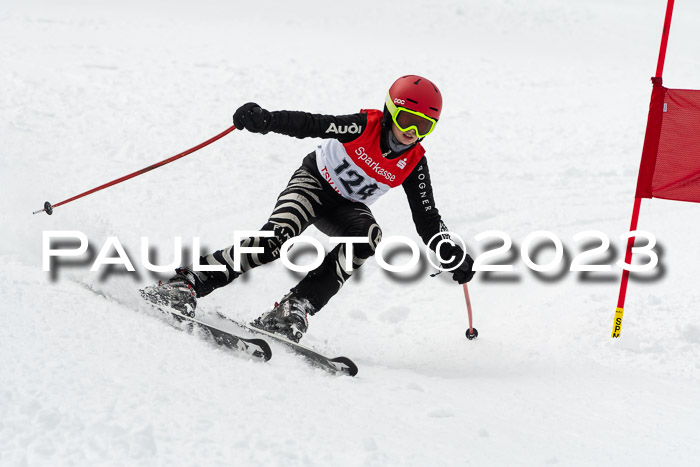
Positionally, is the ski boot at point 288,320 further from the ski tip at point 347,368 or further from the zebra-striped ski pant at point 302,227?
the ski tip at point 347,368

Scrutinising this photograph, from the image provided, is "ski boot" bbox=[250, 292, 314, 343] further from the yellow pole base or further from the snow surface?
the yellow pole base

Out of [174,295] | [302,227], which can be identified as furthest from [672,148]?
[174,295]

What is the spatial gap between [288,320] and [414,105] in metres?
1.44

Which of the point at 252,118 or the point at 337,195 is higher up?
the point at 252,118

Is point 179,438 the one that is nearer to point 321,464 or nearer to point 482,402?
point 321,464

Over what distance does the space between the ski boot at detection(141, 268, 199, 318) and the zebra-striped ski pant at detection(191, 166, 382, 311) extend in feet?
0.52

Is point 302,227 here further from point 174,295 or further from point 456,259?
point 456,259

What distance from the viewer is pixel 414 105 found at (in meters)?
3.94

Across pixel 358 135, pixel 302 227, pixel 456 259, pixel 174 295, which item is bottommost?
pixel 174 295

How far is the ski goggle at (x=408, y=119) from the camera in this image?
395 cm

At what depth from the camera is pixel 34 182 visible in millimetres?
6477

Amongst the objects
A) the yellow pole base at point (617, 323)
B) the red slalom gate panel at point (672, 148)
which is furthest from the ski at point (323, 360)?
the red slalom gate panel at point (672, 148)

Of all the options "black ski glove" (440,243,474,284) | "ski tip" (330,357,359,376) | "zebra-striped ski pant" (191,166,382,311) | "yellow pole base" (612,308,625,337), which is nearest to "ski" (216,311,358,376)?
"ski tip" (330,357,359,376)

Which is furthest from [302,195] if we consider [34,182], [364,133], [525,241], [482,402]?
[34,182]
